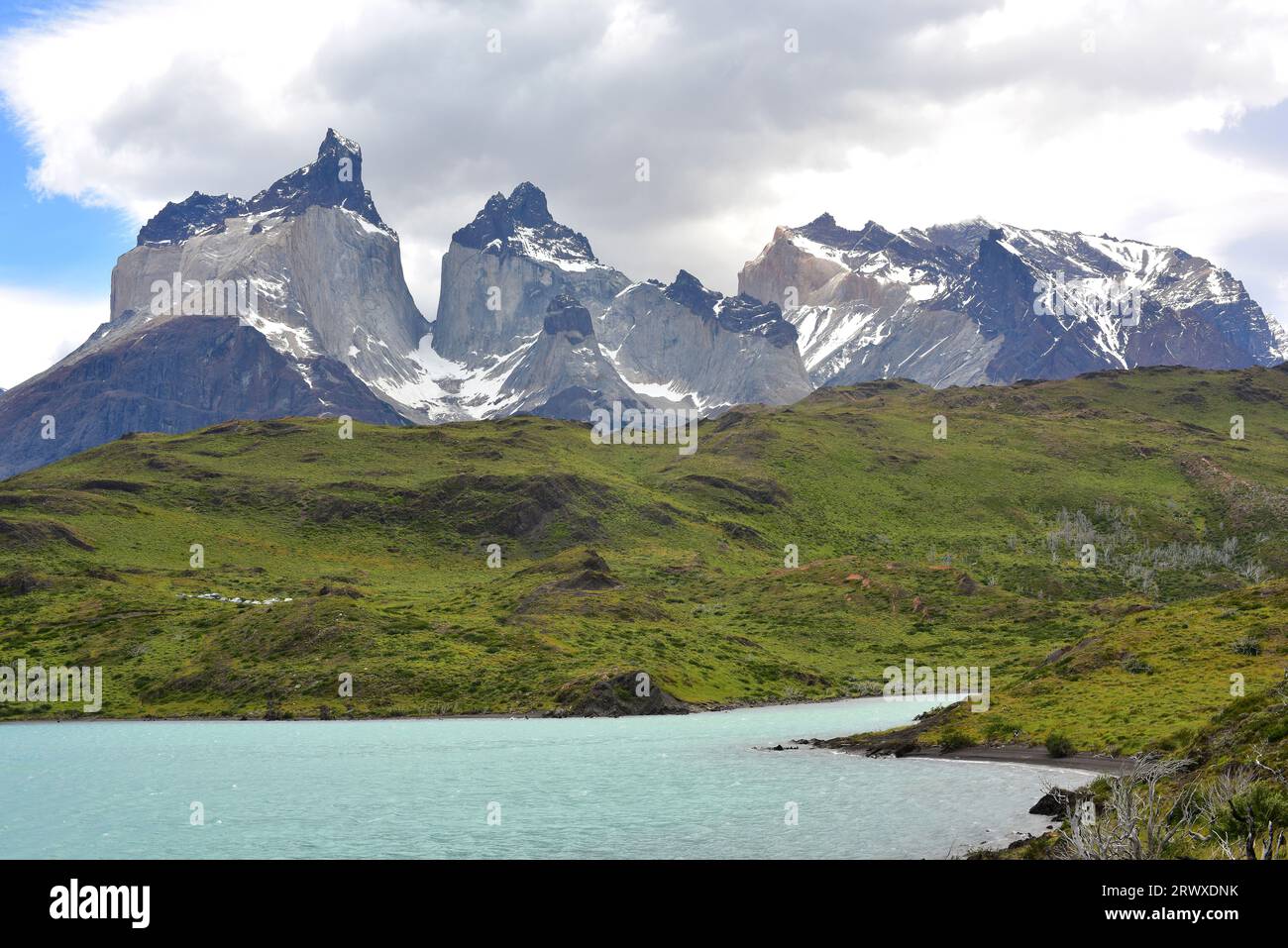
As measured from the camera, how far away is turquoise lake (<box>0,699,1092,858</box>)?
5106cm

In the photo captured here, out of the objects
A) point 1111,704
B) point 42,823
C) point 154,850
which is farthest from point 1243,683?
point 42,823

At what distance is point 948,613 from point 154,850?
158224 mm

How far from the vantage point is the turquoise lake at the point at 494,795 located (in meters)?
51.1

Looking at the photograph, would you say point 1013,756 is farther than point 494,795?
Yes

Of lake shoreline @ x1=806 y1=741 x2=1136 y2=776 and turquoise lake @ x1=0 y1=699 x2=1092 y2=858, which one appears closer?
turquoise lake @ x1=0 y1=699 x2=1092 y2=858

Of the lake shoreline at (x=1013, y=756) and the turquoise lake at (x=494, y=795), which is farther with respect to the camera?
the lake shoreline at (x=1013, y=756)

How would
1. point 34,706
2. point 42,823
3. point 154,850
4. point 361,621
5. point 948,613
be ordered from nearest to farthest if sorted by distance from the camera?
point 154,850 → point 42,823 → point 34,706 → point 361,621 → point 948,613

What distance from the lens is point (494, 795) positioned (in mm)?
68000

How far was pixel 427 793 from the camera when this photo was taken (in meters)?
68.7

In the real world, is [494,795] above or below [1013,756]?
below
